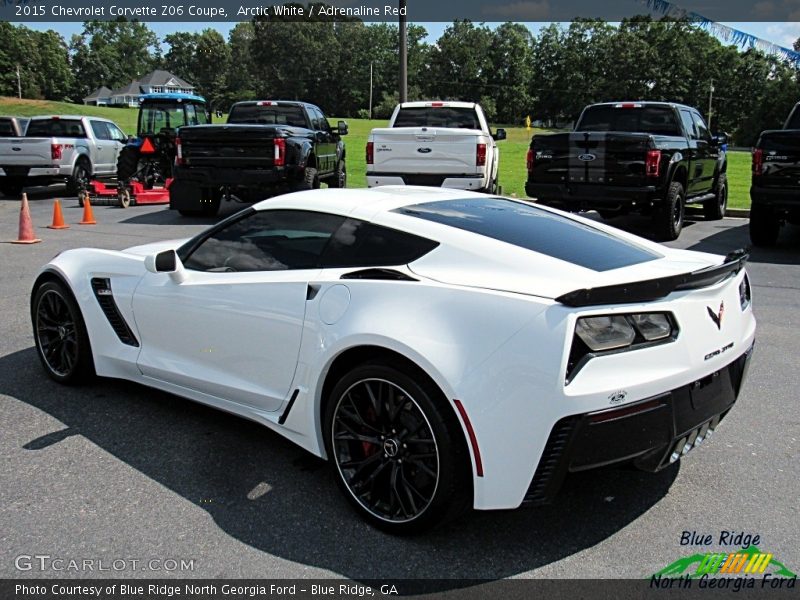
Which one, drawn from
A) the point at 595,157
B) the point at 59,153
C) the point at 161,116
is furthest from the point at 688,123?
the point at 59,153

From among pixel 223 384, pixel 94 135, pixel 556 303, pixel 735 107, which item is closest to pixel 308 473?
pixel 223 384

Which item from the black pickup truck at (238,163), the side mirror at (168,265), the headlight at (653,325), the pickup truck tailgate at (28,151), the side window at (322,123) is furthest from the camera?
the pickup truck tailgate at (28,151)

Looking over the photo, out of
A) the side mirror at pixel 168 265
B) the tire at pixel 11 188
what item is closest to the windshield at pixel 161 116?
the tire at pixel 11 188

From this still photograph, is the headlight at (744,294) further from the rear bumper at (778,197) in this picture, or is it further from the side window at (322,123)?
the side window at (322,123)

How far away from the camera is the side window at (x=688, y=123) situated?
41.8ft

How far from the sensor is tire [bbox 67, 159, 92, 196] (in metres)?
18.4

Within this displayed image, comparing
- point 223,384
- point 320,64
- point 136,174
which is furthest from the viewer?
point 320,64

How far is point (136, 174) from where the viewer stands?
1727cm

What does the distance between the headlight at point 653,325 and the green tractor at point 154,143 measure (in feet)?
50.4

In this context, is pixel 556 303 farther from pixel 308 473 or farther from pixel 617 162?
pixel 617 162

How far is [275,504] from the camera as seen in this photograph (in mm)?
3430

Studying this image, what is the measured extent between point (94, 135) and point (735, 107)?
314 ft

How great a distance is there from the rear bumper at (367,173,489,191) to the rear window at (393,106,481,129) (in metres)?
1.91

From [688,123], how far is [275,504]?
1169cm
